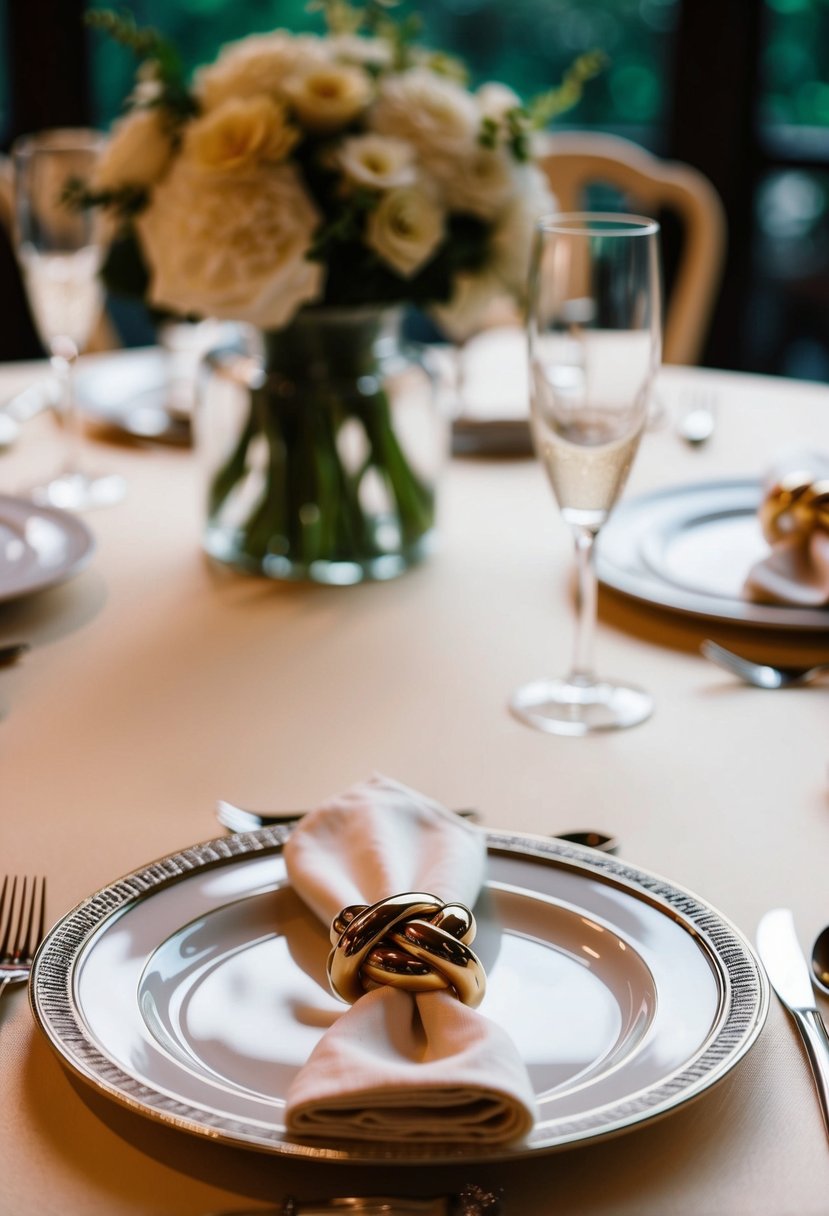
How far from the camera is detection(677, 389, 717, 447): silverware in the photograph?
157 centimetres

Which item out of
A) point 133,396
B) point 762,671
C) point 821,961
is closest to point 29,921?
point 821,961

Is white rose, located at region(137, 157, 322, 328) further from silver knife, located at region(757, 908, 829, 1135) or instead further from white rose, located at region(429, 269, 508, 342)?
silver knife, located at region(757, 908, 829, 1135)

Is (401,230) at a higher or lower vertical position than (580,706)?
higher

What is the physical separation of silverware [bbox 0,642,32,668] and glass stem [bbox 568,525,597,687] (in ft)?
1.31

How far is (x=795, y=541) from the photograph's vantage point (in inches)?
43.8

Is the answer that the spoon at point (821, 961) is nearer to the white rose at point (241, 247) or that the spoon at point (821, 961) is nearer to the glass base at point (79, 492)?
the white rose at point (241, 247)

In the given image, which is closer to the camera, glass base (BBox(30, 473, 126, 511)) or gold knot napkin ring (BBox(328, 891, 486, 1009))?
gold knot napkin ring (BBox(328, 891, 486, 1009))

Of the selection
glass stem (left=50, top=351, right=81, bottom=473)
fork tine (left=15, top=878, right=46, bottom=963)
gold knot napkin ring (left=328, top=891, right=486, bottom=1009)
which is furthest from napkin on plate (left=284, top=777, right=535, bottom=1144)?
glass stem (left=50, top=351, right=81, bottom=473)

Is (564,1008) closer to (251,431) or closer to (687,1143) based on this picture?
(687,1143)

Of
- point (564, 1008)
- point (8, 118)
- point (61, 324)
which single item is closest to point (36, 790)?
point (564, 1008)

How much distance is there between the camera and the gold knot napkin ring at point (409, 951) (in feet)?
1.88

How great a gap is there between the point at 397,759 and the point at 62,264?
737mm

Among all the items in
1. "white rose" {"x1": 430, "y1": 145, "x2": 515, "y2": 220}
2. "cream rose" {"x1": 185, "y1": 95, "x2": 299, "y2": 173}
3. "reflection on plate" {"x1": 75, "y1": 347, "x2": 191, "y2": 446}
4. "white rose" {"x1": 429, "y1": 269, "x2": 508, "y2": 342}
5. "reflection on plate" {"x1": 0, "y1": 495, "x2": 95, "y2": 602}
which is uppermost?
"cream rose" {"x1": 185, "y1": 95, "x2": 299, "y2": 173}

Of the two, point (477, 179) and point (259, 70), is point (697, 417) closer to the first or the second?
point (477, 179)
